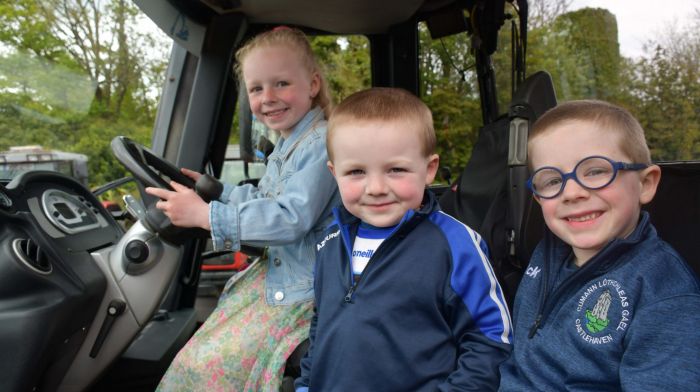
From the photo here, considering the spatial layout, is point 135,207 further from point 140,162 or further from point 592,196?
point 592,196

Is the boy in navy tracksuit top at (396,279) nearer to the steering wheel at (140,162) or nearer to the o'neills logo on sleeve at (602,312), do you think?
the o'neills logo on sleeve at (602,312)

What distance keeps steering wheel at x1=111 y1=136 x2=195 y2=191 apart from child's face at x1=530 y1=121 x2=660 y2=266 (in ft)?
3.33

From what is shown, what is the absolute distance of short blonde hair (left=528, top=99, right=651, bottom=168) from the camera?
116cm

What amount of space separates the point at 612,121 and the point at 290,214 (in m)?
0.81

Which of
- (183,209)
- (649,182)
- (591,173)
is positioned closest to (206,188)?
(183,209)

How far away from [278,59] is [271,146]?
0.63 meters

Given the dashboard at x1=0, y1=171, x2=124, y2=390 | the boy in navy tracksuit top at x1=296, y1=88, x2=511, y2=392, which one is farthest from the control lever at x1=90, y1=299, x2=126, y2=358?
the boy in navy tracksuit top at x1=296, y1=88, x2=511, y2=392

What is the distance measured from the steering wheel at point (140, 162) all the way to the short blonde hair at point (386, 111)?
0.51m

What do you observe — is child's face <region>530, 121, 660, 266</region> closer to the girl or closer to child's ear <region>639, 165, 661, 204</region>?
child's ear <region>639, 165, 661, 204</region>

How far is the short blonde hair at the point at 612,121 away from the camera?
1156 mm

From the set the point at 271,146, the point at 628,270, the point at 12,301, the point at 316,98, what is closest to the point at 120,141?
the point at 12,301

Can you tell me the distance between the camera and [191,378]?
5.08 ft

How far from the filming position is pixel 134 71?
2367mm

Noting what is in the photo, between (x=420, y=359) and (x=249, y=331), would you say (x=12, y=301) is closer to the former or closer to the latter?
(x=249, y=331)
